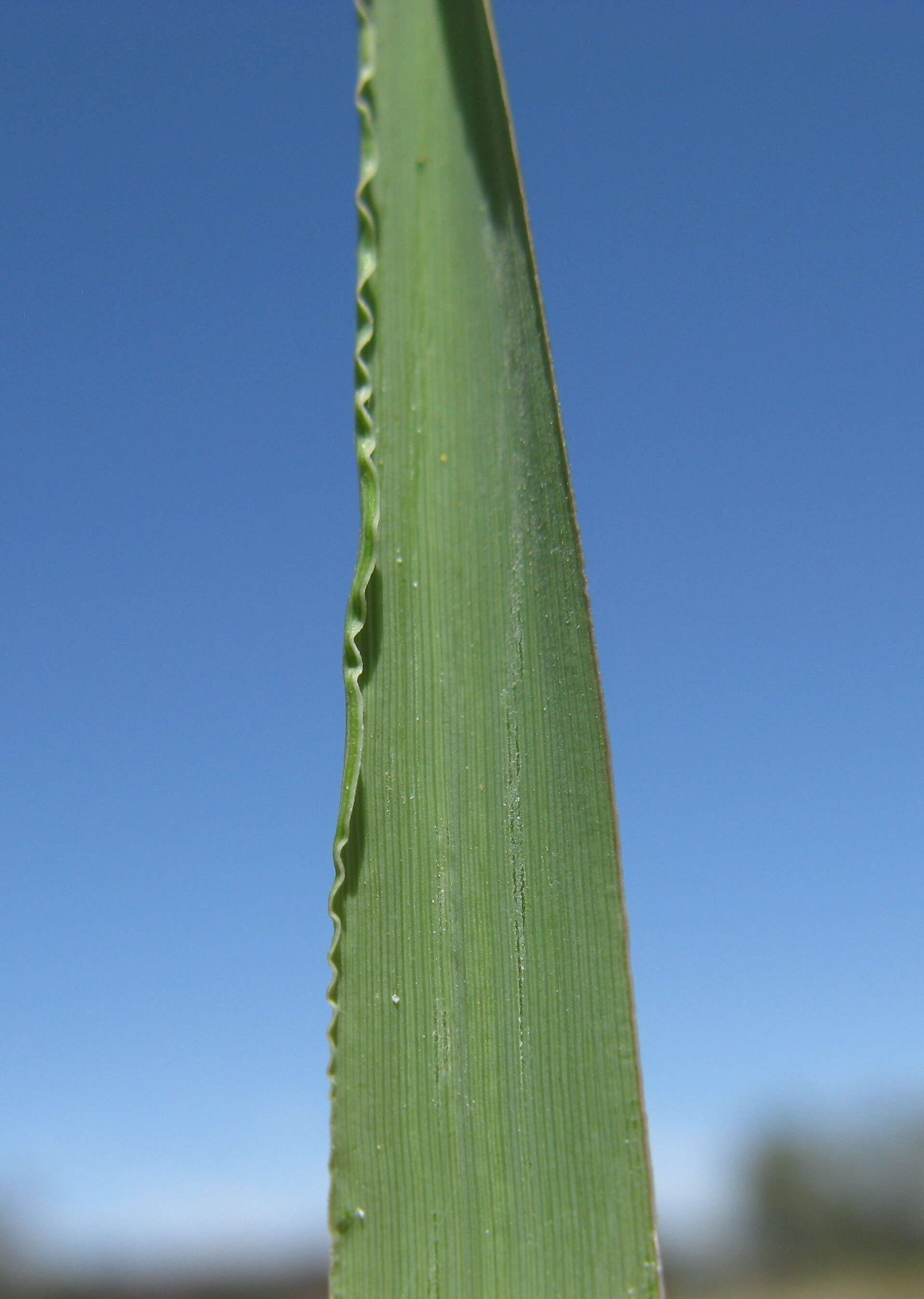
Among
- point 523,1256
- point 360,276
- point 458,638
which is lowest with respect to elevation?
point 523,1256

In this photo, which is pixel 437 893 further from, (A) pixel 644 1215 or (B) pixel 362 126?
(B) pixel 362 126

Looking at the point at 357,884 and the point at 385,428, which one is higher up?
the point at 385,428

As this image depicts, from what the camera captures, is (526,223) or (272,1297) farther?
(272,1297)

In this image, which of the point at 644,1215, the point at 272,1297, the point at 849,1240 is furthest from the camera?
the point at 849,1240

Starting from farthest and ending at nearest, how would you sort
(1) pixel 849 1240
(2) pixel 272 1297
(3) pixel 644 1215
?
1. (1) pixel 849 1240
2. (2) pixel 272 1297
3. (3) pixel 644 1215

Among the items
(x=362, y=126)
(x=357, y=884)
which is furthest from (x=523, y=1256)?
(x=362, y=126)

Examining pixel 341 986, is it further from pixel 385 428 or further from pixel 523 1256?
pixel 385 428
